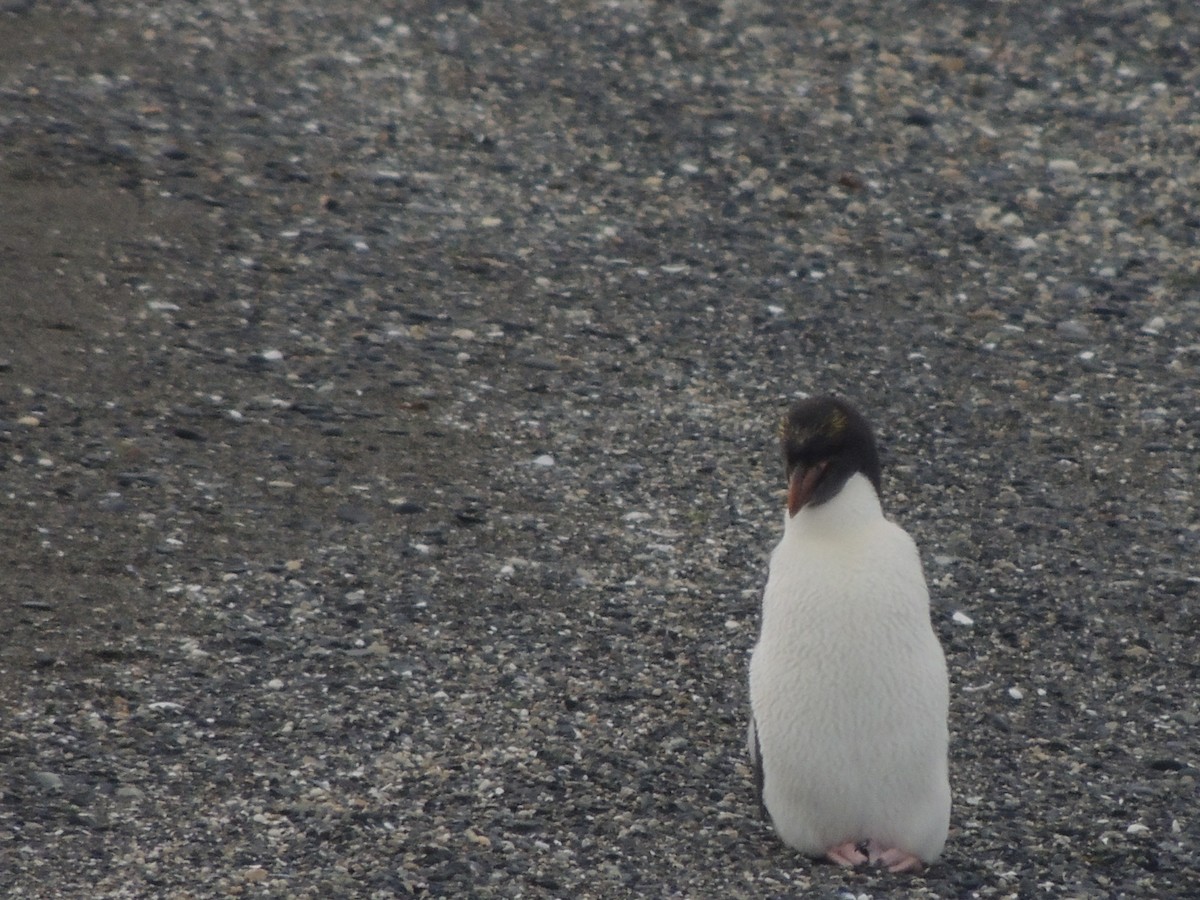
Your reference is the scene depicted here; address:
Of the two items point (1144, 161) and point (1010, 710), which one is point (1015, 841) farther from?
point (1144, 161)

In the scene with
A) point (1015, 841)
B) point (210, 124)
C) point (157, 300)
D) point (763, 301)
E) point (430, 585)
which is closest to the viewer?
point (1015, 841)

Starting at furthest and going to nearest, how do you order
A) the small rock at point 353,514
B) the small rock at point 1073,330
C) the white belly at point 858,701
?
the small rock at point 1073,330, the small rock at point 353,514, the white belly at point 858,701

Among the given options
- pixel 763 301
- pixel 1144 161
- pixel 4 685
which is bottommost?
pixel 4 685

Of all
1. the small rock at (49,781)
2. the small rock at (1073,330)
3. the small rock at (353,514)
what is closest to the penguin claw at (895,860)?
the small rock at (49,781)

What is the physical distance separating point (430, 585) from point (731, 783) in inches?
44.4

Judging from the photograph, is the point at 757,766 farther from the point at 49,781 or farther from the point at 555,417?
the point at 555,417

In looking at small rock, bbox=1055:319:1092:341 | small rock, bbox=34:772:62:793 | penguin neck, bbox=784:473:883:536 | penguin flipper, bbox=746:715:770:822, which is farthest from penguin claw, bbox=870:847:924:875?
small rock, bbox=1055:319:1092:341

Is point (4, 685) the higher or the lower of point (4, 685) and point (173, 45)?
the lower

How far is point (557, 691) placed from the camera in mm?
4320

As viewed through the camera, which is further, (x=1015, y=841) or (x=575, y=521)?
(x=575, y=521)

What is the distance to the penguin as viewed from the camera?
11.8 ft

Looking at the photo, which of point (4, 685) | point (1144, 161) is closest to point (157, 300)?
Result: point (4, 685)

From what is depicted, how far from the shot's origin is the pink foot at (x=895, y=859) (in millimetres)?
3664

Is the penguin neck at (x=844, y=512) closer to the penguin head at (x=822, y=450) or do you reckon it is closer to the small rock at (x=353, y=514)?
the penguin head at (x=822, y=450)
